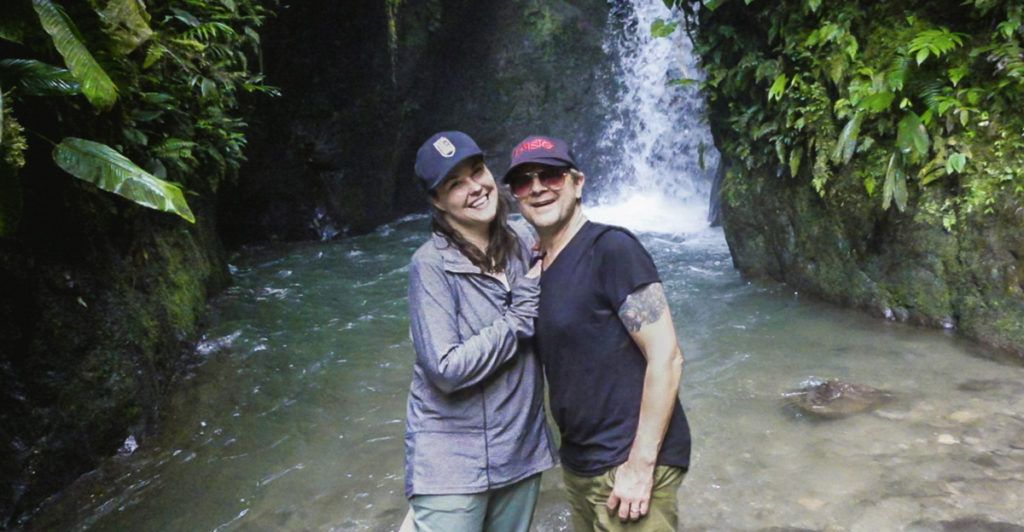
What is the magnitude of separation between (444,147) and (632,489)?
4.04 ft

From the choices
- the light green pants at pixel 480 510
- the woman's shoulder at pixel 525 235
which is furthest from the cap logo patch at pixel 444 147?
the light green pants at pixel 480 510

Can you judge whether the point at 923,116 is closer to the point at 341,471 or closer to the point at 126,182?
the point at 341,471

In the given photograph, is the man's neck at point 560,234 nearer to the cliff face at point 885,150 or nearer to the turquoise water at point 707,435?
the turquoise water at point 707,435

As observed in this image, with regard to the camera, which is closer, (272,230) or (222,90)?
(222,90)

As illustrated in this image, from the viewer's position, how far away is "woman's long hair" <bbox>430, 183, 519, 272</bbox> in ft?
7.27

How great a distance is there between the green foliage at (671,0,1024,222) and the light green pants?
4.54 m

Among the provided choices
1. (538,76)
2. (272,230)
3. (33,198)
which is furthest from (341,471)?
(538,76)

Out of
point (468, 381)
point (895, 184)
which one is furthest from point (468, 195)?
point (895, 184)

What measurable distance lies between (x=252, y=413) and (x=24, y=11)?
127 inches

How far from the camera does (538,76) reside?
16.7m

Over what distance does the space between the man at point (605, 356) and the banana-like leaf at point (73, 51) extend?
213 centimetres

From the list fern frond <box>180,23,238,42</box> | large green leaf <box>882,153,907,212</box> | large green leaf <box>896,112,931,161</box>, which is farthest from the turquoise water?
fern frond <box>180,23,238,42</box>

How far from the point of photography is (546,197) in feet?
7.25

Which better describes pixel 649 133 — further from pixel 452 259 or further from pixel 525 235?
pixel 452 259
